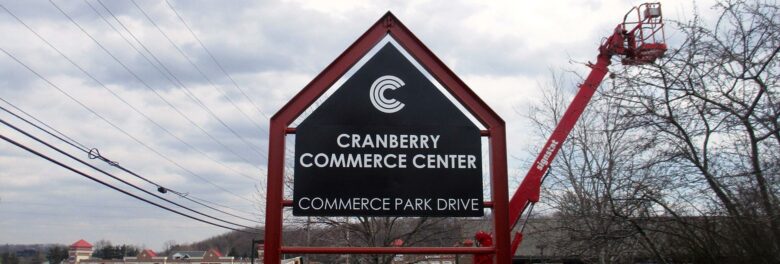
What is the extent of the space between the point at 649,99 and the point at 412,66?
350 cm

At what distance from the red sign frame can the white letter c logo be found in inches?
12.5

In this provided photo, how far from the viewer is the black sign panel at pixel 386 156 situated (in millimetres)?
6258

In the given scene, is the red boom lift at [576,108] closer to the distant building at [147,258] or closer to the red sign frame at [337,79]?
the red sign frame at [337,79]

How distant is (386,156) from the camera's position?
6375 mm

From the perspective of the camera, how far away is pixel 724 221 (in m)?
7.01

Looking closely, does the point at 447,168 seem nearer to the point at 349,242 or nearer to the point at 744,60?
the point at 744,60

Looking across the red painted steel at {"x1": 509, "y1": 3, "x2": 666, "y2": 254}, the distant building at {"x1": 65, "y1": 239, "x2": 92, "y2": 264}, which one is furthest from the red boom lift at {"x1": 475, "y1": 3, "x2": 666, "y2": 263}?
the distant building at {"x1": 65, "y1": 239, "x2": 92, "y2": 264}

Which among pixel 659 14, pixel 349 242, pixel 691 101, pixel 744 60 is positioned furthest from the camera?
pixel 349 242

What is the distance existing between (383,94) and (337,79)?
0.48m

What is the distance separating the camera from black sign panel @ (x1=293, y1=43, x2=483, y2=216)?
20.5 ft

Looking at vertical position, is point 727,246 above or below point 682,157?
below

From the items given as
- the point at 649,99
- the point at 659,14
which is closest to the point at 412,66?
the point at 649,99

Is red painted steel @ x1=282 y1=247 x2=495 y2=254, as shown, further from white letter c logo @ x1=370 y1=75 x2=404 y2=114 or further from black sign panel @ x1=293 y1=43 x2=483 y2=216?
white letter c logo @ x1=370 y1=75 x2=404 y2=114

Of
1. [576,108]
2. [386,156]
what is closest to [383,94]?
[386,156]
